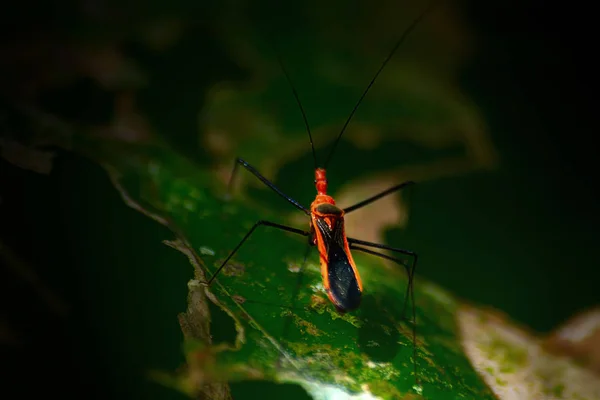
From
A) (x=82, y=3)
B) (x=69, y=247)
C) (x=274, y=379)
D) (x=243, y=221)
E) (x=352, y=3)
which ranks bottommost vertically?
(x=274, y=379)

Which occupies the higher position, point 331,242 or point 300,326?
point 331,242

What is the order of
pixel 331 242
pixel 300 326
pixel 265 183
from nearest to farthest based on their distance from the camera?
pixel 300 326 → pixel 331 242 → pixel 265 183

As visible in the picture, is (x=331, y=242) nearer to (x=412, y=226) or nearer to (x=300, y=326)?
(x=300, y=326)

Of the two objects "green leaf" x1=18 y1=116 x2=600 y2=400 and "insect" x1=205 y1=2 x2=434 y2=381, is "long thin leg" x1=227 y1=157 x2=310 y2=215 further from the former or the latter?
"green leaf" x1=18 y1=116 x2=600 y2=400

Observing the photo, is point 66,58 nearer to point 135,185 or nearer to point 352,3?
point 135,185

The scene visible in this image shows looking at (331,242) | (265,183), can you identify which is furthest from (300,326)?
(265,183)

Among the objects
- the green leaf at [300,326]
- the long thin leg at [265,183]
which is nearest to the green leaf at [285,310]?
the green leaf at [300,326]

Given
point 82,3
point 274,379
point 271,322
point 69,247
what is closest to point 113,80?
point 82,3

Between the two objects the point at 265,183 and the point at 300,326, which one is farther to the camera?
the point at 265,183
